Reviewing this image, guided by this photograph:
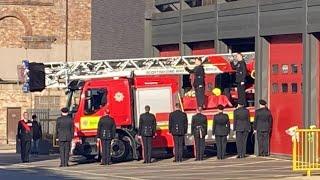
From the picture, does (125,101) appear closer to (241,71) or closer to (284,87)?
(241,71)

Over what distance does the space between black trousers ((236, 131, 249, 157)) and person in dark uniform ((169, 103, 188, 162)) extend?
1675 millimetres

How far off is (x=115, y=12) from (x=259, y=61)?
57.6 feet

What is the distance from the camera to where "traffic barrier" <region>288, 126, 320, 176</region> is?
79.3ft

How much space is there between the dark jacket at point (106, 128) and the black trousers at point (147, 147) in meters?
1.09

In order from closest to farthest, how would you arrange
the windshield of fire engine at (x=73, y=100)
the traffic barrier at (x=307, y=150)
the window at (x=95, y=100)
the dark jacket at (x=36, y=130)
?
the traffic barrier at (x=307, y=150), the window at (x=95, y=100), the windshield of fire engine at (x=73, y=100), the dark jacket at (x=36, y=130)

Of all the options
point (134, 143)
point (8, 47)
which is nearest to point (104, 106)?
point (134, 143)

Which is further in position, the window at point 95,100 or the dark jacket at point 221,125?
the window at point 95,100

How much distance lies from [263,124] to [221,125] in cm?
128

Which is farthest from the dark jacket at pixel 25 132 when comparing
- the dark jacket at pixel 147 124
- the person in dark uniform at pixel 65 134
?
the dark jacket at pixel 147 124

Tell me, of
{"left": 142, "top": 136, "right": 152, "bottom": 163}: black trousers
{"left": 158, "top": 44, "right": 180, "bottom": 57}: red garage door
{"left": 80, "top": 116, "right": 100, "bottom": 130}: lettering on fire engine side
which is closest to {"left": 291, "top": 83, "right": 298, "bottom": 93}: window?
{"left": 142, "top": 136, "right": 152, "bottom": 163}: black trousers

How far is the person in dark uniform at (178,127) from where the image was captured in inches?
1188

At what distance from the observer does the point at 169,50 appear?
39094 millimetres

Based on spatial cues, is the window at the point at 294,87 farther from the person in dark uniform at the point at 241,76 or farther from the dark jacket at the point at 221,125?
the dark jacket at the point at 221,125

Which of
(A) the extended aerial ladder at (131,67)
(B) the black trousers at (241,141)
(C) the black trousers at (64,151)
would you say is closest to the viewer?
(C) the black trousers at (64,151)
